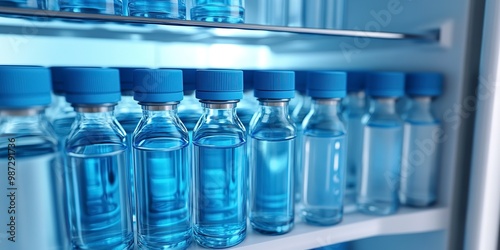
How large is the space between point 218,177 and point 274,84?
0.16 m

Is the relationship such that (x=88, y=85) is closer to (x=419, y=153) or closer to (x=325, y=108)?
(x=325, y=108)

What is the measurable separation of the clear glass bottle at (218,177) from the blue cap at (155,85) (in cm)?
7

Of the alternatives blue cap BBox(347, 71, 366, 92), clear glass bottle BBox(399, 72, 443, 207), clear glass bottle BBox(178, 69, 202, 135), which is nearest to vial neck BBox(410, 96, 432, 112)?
clear glass bottle BBox(399, 72, 443, 207)

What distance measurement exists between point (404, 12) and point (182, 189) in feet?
1.88

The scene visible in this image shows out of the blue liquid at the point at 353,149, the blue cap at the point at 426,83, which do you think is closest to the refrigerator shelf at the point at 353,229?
the blue liquid at the point at 353,149

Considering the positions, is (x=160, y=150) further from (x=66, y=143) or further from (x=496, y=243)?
(x=496, y=243)

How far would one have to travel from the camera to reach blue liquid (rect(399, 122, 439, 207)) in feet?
Answer: 2.31

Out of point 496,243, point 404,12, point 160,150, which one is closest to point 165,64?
point 160,150

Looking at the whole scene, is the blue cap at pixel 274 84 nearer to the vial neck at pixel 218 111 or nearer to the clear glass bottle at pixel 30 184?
the vial neck at pixel 218 111

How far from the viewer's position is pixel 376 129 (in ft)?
2.32

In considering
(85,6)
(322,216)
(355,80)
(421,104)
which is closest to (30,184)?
(85,6)

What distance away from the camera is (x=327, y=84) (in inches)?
23.0

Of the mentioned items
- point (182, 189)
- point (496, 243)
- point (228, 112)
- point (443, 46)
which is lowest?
point (496, 243)

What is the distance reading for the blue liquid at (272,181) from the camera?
603 mm
